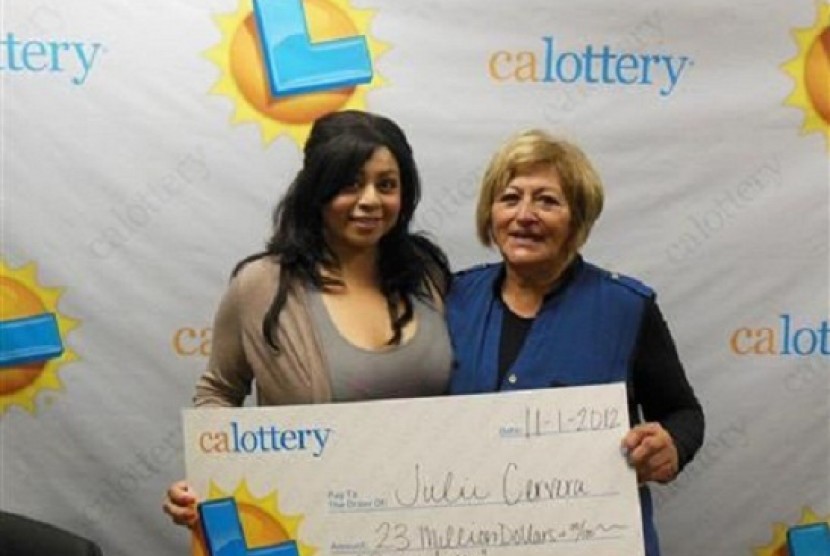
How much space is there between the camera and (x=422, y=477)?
1.26 metres

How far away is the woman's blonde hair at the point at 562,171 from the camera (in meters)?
1.25

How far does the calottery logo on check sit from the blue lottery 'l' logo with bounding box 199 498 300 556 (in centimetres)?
7

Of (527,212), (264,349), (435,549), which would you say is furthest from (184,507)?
(527,212)

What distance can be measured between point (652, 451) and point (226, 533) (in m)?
0.58

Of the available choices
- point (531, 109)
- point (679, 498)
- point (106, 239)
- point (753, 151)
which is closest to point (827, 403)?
point (679, 498)

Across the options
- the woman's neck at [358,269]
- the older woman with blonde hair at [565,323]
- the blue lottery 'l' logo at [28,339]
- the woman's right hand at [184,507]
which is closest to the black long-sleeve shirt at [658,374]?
the older woman with blonde hair at [565,323]

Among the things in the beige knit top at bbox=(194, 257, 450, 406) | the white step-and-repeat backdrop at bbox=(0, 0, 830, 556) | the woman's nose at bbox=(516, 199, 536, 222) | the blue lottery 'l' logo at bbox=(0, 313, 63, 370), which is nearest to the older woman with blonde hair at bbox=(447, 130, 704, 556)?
the woman's nose at bbox=(516, 199, 536, 222)

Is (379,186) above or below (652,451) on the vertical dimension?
above

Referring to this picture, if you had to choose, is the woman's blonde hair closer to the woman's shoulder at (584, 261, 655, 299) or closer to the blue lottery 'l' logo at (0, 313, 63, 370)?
the woman's shoulder at (584, 261, 655, 299)

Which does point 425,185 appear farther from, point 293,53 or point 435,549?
point 435,549

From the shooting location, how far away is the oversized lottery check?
1.24 metres

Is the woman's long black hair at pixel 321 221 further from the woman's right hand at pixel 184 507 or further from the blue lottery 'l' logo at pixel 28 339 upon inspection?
the blue lottery 'l' logo at pixel 28 339

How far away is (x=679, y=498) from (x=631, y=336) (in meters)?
0.60

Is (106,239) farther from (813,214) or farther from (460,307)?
(813,214)
